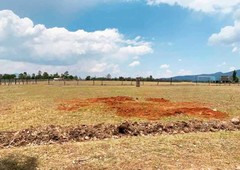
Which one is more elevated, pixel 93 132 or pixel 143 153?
pixel 93 132

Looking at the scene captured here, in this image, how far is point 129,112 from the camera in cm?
2027

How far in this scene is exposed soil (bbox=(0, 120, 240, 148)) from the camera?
1189 centimetres

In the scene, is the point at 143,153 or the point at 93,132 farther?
the point at 93,132

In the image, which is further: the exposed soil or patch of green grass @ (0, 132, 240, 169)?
the exposed soil

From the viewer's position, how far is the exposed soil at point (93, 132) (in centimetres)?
1189

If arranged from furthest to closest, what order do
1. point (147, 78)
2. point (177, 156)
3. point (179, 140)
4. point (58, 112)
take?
point (147, 78)
point (58, 112)
point (179, 140)
point (177, 156)

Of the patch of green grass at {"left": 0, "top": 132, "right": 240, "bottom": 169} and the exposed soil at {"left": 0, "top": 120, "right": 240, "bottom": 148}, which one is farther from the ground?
the exposed soil at {"left": 0, "top": 120, "right": 240, "bottom": 148}

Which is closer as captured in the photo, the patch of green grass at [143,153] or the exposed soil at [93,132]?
the patch of green grass at [143,153]

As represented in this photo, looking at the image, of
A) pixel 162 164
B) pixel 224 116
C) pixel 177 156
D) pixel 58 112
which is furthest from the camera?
pixel 58 112

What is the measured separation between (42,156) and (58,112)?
10822 mm

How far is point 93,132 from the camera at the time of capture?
12.7m

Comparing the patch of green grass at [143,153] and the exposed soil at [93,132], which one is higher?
the exposed soil at [93,132]

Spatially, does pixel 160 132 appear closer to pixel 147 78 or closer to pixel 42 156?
pixel 42 156

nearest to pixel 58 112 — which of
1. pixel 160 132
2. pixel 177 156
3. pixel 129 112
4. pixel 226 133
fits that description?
pixel 129 112
